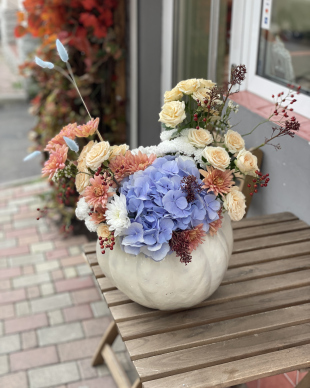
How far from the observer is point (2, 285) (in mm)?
2969

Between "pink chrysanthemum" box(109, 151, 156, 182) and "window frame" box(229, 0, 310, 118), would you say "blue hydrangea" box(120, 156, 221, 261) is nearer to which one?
"pink chrysanthemum" box(109, 151, 156, 182)

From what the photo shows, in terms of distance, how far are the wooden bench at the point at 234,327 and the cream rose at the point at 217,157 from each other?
439 mm

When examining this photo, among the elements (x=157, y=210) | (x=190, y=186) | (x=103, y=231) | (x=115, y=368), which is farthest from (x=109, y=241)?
(x=115, y=368)

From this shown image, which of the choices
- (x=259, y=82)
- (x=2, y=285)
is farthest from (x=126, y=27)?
(x=2, y=285)

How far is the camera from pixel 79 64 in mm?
3479

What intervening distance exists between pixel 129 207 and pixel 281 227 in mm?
850

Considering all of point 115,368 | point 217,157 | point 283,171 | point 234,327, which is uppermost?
point 217,157

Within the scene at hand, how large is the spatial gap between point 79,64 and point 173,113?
2.32 metres

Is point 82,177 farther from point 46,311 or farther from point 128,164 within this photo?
point 46,311

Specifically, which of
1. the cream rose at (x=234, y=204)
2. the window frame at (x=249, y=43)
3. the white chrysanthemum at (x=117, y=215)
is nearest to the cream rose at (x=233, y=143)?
the cream rose at (x=234, y=204)

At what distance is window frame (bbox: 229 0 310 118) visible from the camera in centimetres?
226

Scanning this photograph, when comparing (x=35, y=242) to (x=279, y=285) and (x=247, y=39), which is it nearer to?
(x=247, y=39)

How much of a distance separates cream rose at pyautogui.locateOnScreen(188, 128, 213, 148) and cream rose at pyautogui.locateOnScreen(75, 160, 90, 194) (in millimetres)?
298

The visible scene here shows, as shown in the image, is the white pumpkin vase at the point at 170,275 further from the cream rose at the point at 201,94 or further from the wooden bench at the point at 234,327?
the cream rose at the point at 201,94
